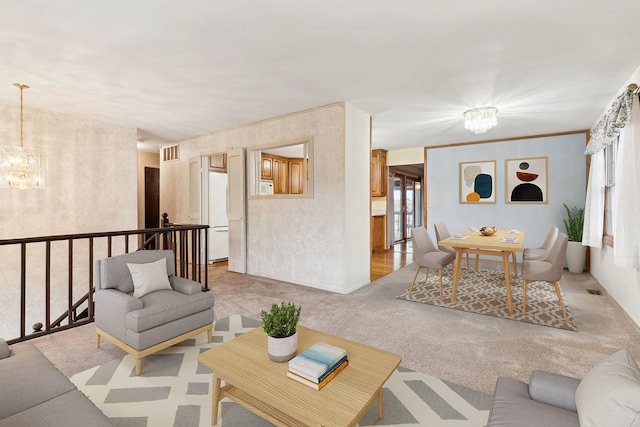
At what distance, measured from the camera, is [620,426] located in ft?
2.85

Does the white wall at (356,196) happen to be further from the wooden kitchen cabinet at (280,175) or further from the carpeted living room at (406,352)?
the wooden kitchen cabinet at (280,175)

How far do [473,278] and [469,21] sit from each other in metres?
3.70

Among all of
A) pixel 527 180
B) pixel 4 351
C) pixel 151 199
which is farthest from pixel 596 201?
pixel 151 199

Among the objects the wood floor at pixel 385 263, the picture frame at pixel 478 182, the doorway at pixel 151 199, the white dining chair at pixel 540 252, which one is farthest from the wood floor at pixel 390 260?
the doorway at pixel 151 199

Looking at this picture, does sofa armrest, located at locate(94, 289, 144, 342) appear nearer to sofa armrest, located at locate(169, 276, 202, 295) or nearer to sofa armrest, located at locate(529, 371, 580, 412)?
sofa armrest, located at locate(169, 276, 202, 295)

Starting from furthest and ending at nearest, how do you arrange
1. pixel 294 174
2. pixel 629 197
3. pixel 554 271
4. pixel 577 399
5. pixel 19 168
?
pixel 294 174 < pixel 19 168 < pixel 554 271 < pixel 629 197 < pixel 577 399

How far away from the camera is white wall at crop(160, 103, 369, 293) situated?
3.99 meters

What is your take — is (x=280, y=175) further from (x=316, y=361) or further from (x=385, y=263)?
(x=316, y=361)

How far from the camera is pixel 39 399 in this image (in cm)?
124

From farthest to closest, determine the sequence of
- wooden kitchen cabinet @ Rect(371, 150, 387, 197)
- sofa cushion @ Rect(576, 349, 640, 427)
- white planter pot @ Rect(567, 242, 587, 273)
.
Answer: wooden kitchen cabinet @ Rect(371, 150, 387, 197)
white planter pot @ Rect(567, 242, 587, 273)
sofa cushion @ Rect(576, 349, 640, 427)

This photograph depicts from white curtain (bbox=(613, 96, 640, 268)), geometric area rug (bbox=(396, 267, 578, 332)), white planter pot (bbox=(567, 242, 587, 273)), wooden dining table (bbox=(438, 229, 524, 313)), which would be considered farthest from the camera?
white planter pot (bbox=(567, 242, 587, 273))

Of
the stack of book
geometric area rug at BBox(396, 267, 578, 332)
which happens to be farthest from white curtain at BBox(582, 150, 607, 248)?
the stack of book

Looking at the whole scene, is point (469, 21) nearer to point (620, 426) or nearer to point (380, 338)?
point (620, 426)

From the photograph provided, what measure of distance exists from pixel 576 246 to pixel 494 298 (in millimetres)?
2469
